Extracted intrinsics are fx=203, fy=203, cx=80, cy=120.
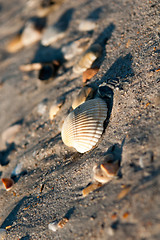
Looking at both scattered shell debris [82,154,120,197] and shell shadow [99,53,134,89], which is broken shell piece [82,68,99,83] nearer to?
shell shadow [99,53,134,89]

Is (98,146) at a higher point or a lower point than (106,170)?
lower

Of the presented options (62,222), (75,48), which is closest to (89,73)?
(75,48)

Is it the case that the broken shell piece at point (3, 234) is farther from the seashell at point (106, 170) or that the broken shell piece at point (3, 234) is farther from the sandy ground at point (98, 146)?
the seashell at point (106, 170)

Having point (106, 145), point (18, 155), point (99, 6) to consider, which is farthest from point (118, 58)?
point (18, 155)

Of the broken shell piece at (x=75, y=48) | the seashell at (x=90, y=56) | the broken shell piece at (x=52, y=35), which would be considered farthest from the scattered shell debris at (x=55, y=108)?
the broken shell piece at (x=52, y=35)

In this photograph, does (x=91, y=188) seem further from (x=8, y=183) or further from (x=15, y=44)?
(x=15, y=44)

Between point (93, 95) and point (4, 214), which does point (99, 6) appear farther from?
point (4, 214)

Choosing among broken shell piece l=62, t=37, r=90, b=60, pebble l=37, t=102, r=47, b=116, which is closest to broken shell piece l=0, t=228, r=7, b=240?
pebble l=37, t=102, r=47, b=116
